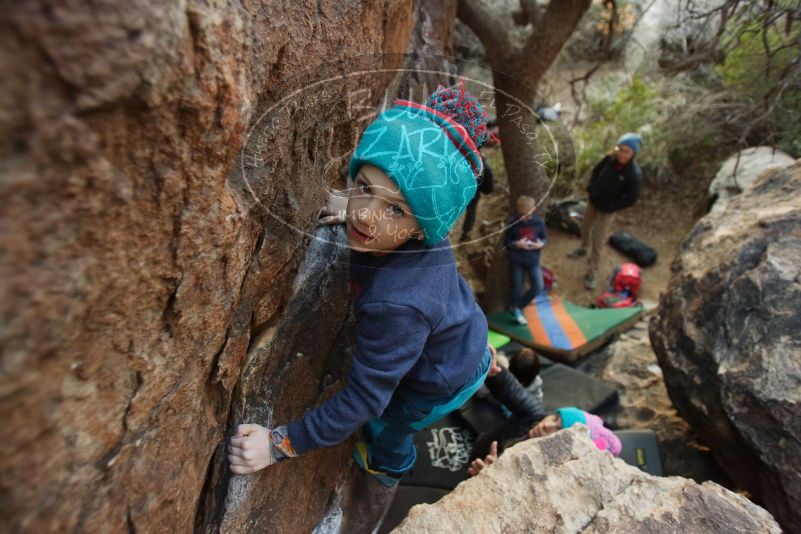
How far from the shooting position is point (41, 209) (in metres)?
0.60

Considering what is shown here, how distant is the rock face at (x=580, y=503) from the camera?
1.44 meters

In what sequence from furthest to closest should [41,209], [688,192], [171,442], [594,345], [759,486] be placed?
1. [688,192]
2. [594,345]
3. [759,486]
4. [171,442]
5. [41,209]

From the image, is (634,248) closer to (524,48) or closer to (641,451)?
(524,48)

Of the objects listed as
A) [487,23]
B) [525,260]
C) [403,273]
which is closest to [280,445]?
[403,273]

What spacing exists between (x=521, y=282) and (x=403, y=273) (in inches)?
128

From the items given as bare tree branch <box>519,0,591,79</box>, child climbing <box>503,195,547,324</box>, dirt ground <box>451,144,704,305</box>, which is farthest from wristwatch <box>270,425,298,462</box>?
dirt ground <box>451,144,704,305</box>

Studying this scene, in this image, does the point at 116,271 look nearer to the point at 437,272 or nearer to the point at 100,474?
the point at 100,474

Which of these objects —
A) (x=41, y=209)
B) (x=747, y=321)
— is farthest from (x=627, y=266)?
(x=41, y=209)

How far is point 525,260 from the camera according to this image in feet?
14.1

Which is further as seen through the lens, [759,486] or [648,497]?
[759,486]

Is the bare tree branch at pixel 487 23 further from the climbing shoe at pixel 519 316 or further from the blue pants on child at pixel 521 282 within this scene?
the climbing shoe at pixel 519 316

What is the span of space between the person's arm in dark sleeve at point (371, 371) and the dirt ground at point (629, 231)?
12.9ft

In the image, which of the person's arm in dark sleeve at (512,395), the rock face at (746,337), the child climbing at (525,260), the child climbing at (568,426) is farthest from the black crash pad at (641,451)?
→ the child climbing at (525,260)

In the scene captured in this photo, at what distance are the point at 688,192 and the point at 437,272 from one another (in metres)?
6.89
